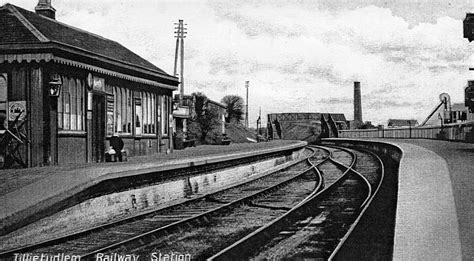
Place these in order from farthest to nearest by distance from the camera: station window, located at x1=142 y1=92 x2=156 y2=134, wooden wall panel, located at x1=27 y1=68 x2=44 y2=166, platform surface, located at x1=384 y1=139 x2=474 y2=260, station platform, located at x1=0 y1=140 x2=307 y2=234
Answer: station window, located at x1=142 y1=92 x2=156 y2=134 → wooden wall panel, located at x1=27 y1=68 x2=44 y2=166 → station platform, located at x1=0 y1=140 x2=307 y2=234 → platform surface, located at x1=384 y1=139 x2=474 y2=260

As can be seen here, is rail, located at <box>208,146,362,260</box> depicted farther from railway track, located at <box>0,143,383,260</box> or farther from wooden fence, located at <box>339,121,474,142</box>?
wooden fence, located at <box>339,121,474,142</box>

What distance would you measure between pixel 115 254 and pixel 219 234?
232cm

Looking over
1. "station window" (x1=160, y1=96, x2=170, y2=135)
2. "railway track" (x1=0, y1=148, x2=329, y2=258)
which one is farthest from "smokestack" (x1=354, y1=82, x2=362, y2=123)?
"railway track" (x1=0, y1=148, x2=329, y2=258)

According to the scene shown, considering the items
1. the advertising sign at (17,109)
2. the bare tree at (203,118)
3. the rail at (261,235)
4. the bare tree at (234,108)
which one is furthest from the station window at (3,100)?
the bare tree at (234,108)

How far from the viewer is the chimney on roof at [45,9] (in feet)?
58.6

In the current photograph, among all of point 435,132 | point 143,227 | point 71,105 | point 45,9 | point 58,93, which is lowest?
point 143,227

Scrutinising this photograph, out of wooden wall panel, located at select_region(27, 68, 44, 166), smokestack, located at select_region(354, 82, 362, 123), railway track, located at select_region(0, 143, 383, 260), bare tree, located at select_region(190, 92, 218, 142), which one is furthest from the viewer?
smokestack, located at select_region(354, 82, 362, 123)

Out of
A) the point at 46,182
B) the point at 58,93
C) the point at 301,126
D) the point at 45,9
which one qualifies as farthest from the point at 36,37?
the point at 301,126

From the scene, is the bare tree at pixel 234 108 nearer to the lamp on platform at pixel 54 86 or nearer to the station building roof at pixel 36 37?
the station building roof at pixel 36 37

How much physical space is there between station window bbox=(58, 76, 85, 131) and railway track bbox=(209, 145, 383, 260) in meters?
6.81

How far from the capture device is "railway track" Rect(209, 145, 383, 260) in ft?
23.7

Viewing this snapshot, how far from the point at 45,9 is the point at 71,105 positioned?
15.1ft

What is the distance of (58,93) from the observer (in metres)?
13.8

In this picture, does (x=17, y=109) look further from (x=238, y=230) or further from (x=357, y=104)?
(x=357, y=104)
